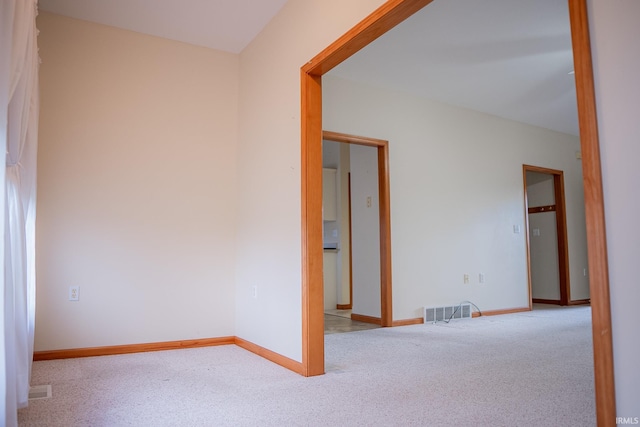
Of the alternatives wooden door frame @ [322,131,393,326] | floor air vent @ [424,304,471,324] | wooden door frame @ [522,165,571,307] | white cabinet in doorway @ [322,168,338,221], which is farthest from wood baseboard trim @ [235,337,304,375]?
wooden door frame @ [522,165,571,307]

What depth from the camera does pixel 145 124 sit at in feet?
11.7

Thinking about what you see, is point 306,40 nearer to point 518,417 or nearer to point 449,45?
point 449,45

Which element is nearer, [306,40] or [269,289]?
[306,40]

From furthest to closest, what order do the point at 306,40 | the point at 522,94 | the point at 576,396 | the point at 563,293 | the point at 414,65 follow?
the point at 563,293, the point at 522,94, the point at 414,65, the point at 306,40, the point at 576,396

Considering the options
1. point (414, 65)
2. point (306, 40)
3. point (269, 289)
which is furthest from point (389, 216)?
point (306, 40)

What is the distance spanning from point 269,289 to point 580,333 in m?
2.86

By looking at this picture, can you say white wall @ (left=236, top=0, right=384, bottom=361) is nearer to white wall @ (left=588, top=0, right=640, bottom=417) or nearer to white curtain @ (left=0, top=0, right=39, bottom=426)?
white wall @ (left=588, top=0, right=640, bottom=417)

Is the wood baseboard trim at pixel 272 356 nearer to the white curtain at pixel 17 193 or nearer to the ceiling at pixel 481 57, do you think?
the white curtain at pixel 17 193

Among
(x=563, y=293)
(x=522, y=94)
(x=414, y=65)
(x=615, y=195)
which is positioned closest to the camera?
(x=615, y=195)

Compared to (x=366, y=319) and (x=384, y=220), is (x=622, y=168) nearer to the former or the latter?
(x=384, y=220)

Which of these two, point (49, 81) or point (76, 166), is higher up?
point (49, 81)

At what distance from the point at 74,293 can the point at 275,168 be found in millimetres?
1705

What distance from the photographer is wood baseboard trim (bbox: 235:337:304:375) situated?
2.73 meters

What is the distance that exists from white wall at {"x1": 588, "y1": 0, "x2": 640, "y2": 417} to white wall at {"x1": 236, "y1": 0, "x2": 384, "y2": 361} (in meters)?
1.30
